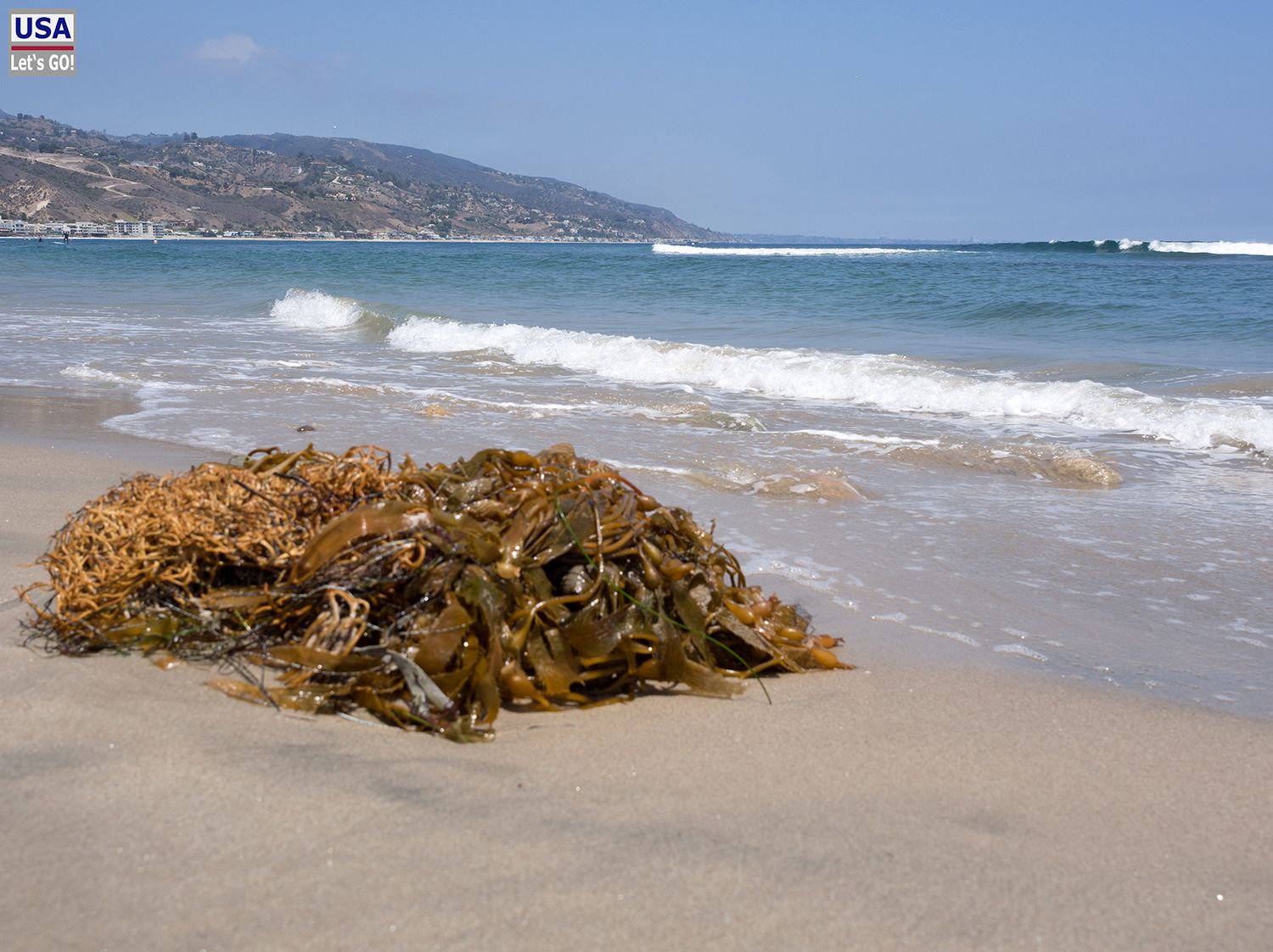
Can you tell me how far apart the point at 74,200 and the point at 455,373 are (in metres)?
93.9

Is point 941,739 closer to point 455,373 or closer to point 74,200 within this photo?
point 455,373

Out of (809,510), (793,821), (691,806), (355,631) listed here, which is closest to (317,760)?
(355,631)

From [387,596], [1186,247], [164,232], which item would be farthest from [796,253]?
[387,596]

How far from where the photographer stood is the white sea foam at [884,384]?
7672 mm

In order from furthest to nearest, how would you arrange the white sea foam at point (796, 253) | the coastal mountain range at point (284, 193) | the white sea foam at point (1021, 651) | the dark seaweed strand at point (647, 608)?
the coastal mountain range at point (284, 193) → the white sea foam at point (796, 253) → the white sea foam at point (1021, 651) → the dark seaweed strand at point (647, 608)

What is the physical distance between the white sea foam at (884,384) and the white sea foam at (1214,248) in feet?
159

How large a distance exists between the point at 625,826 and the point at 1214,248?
65.6m

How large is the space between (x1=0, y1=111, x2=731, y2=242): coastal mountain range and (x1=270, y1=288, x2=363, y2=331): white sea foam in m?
79.6

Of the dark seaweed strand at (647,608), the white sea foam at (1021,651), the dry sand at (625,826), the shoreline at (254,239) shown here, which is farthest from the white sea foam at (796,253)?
the dry sand at (625,826)

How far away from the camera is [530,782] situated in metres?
2.18

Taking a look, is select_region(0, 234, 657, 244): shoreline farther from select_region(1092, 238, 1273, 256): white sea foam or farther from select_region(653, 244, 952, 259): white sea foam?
select_region(1092, 238, 1273, 256): white sea foam

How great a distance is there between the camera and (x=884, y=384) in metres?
9.77

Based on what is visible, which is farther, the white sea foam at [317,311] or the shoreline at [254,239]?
the shoreline at [254,239]

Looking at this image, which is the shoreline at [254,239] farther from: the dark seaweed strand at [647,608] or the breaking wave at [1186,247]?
the dark seaweed strand at [647,608]
